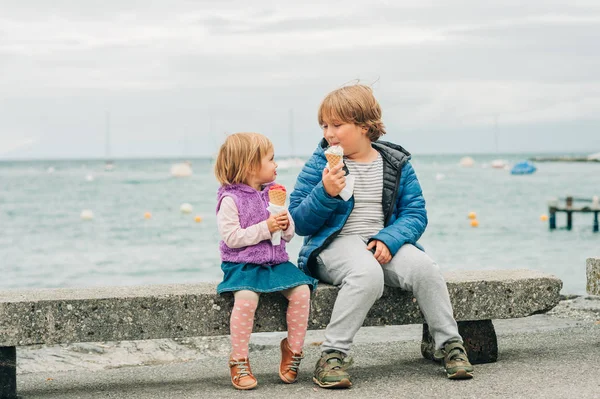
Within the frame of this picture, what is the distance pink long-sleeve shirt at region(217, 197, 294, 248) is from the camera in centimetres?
426

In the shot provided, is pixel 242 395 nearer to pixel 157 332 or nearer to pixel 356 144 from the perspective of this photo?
pixel 157 332

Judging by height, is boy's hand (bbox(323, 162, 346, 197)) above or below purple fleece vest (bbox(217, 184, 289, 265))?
above

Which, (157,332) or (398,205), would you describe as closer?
(157,332)

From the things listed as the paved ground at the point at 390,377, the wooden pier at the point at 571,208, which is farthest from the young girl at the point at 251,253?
the wooden pier at the point at 571,208

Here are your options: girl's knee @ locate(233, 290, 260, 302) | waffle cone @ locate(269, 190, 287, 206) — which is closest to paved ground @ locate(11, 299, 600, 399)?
girl's knee @ locate(233, 290, 260, 302)

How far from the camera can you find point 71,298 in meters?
4.30

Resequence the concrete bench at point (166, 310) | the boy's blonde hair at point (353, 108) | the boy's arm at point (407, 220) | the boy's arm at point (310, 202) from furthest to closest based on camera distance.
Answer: the boy's blonde hair at point (353, 108), the boy's arm at point (407, 220), the boy's arm at point (310, 202), the concrete bench at point (166, 310)

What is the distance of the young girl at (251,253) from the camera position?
426 cm

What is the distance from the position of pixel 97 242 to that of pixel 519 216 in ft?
59.3

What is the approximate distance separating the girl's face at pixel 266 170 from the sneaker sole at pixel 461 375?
4.82 ft

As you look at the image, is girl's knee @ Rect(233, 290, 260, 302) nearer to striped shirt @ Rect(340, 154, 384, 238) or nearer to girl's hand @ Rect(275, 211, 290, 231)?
girl's hand @ Rect(275, 211, 290, 231)

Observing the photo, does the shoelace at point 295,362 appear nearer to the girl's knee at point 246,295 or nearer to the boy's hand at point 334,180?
the girl's knee at point 246,295

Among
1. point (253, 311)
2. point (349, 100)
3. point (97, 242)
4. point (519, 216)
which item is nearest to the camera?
point (253, 311)

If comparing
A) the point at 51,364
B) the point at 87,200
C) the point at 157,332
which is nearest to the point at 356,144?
the point at 157,332
